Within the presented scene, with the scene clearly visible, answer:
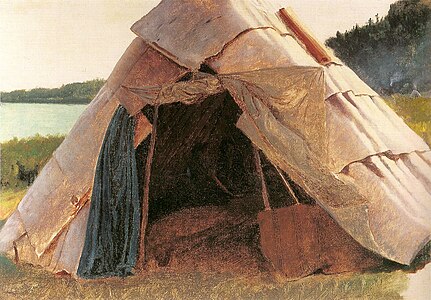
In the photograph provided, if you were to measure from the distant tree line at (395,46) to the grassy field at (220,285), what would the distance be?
0.43 ft

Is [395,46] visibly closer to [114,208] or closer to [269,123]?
[269,123]

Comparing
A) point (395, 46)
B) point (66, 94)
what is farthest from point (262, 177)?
point (66, 94)

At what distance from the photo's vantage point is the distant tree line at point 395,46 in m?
5.11

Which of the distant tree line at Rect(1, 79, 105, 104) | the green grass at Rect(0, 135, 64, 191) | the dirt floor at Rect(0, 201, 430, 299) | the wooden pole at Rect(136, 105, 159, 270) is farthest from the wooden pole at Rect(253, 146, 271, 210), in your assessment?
the green grass at Rect(0, 135, 64, 191)

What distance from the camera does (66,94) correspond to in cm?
518

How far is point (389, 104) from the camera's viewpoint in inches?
205

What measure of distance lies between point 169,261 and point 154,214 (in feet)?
1.40

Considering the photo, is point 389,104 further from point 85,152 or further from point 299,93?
point 85,152

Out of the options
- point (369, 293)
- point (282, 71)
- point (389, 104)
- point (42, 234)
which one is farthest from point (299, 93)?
point (42, 234)

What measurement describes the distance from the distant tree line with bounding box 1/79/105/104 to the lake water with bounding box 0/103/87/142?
0.03 meters

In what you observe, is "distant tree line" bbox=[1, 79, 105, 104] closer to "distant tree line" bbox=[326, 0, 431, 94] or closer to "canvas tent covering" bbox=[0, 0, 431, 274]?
"canvas tent covering" bbox=[0, 0, 431, 274]

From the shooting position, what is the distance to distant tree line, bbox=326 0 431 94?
16.8 feet

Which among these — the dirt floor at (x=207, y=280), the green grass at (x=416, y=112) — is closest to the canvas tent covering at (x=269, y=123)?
the green grass at (x=416, y=112)

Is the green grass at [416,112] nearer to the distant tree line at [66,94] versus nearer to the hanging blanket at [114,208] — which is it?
the hanging blanket at [114,208]
